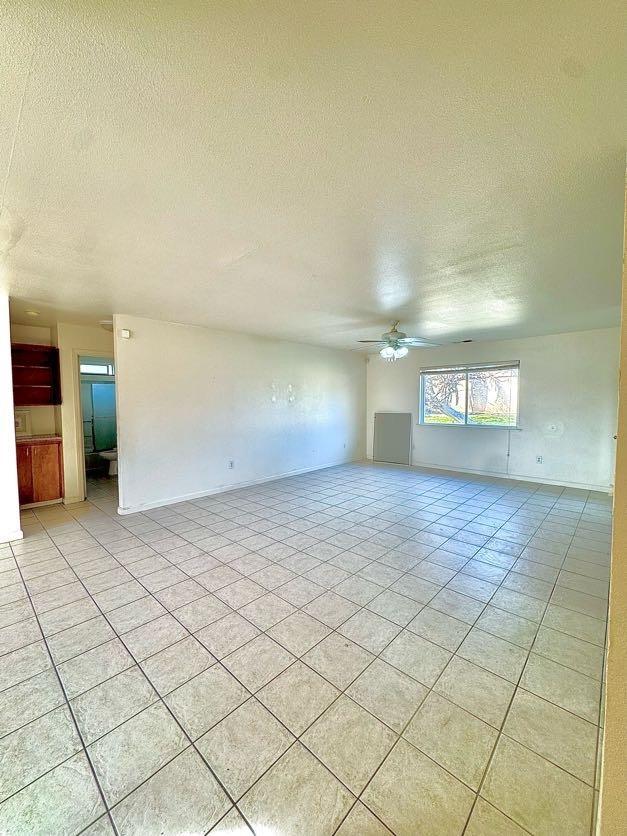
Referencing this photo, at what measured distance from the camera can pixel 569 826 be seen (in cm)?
110

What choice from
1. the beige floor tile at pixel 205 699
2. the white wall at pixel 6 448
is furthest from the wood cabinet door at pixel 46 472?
the beige floor tile at pixel 205 699

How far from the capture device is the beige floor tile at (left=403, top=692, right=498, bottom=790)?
4.21 feet

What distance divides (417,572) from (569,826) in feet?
5.40

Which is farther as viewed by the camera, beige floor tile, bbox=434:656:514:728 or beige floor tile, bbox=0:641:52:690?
beige floor tile, bbox=0:641:52:690

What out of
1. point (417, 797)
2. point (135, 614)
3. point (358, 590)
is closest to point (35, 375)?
point (135, 614)

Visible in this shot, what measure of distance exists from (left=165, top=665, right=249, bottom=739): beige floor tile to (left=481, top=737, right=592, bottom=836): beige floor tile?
107 cm

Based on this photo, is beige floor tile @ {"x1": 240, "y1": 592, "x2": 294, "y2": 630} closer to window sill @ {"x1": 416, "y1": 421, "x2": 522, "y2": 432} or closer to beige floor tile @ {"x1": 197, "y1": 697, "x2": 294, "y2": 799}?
beige floor tile @ {"x1": 197, "y1": 697, "x2": 294, "y2": 799}

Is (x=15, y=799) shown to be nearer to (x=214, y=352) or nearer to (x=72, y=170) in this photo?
(x=72, y=170)

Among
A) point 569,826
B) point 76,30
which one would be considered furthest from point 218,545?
point 76,30

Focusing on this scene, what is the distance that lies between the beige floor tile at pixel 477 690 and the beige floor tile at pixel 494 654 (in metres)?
0.05

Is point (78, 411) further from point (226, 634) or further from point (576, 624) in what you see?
Result: point (576, 624)

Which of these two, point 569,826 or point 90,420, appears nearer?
point 569,826

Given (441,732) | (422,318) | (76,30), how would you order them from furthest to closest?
(422,318) → (441,732) → (76,30)

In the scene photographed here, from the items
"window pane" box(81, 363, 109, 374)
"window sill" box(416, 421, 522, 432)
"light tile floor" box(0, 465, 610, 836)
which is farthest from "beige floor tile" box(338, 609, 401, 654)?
"window pane" box(81, 363, 109, 374)
